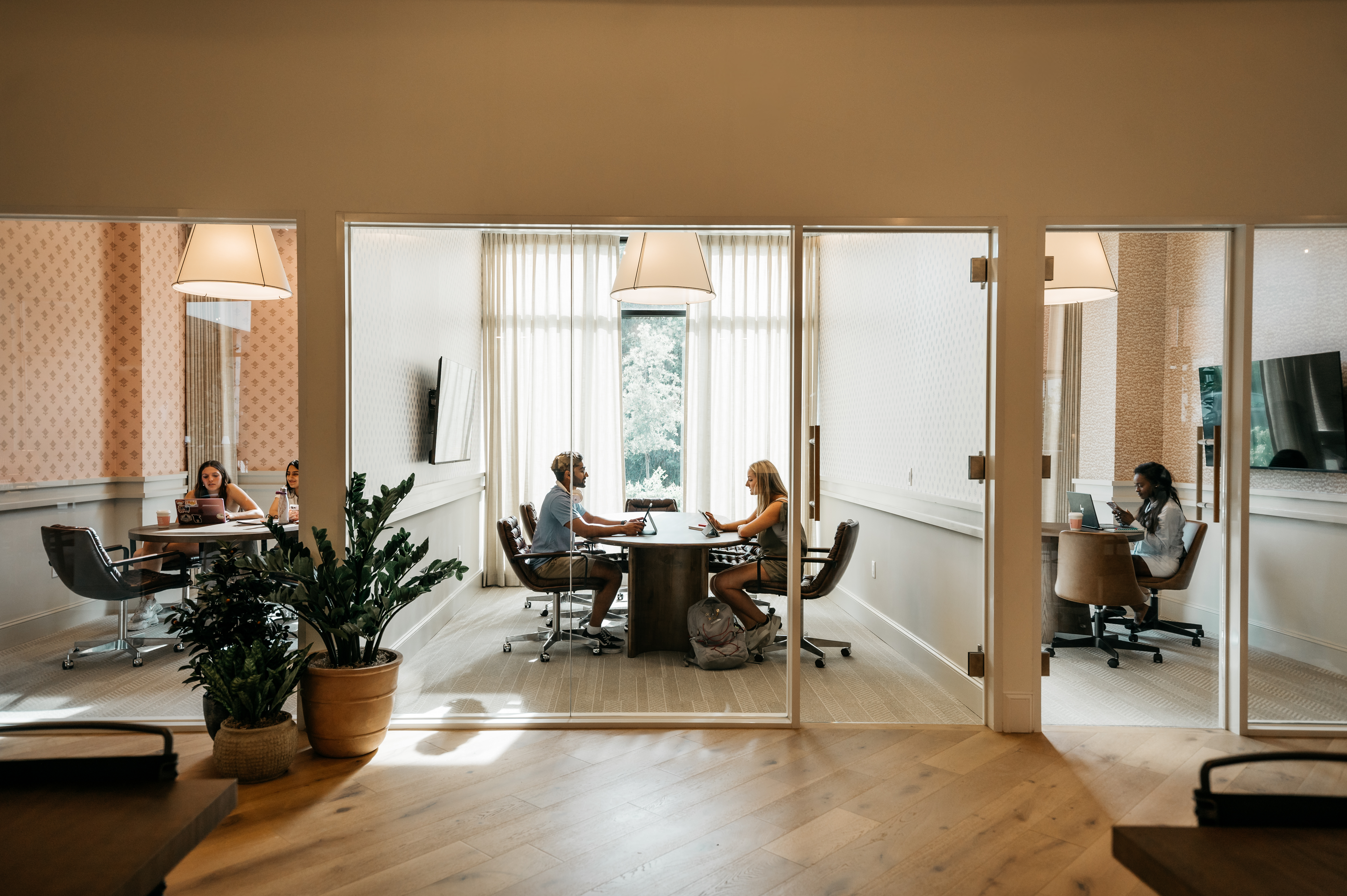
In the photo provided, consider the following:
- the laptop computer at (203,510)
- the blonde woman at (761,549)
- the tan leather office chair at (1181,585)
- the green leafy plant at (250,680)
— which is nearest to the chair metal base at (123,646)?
the laptop computer at (203,510)

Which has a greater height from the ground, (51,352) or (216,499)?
(51,352)

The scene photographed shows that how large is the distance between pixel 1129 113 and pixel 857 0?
4.60 feet

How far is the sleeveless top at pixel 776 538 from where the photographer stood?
3762 mm

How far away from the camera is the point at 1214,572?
147 inches

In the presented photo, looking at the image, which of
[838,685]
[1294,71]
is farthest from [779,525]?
[1294,71]

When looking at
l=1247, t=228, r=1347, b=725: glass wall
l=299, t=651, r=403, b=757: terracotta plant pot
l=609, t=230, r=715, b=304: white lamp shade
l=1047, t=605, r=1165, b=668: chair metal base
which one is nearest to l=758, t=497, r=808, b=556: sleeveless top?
l=609, t=230, r=715, b=304: white lamp shade

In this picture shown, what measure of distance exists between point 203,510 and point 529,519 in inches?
73.8

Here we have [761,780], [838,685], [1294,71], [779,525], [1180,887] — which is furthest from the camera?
[838,685]

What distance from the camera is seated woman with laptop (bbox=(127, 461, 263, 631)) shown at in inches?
158

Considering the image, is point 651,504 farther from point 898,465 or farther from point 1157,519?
point 1157,519

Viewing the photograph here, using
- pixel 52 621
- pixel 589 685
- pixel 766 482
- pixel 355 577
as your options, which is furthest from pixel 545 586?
pixel 52 621

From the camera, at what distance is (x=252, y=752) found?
3.02 metres

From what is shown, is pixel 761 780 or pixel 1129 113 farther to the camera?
pixel 1129 113

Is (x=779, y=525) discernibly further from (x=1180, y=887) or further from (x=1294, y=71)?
(x=1294, y=71)
